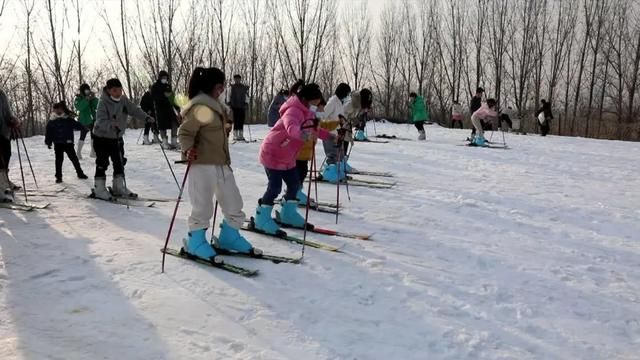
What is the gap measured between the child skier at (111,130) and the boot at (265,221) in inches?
106

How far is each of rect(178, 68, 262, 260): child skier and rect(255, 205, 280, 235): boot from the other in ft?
2.98

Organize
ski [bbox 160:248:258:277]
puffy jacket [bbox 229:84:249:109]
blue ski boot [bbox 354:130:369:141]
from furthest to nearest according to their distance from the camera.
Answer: blue ski boot [bbox 354:130:369:141] → puffy jacket [bbox 229:84:249:109] → ski [bbox 160:248:258:277]

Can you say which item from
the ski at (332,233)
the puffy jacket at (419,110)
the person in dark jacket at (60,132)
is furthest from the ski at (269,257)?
the puffy jacket at (419,110)

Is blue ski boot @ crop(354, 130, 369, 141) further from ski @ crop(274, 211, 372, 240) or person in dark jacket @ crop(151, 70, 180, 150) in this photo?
ski @ crop(274, 211, 372, 240)

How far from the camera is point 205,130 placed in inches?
183

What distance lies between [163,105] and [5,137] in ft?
19.5

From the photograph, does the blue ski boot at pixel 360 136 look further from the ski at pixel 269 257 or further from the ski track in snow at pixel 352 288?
the ski at pixel 269 257

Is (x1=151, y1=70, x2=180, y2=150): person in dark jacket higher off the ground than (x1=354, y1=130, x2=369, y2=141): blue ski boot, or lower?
higher

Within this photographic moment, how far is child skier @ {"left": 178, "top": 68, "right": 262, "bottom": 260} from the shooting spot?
14.9ft

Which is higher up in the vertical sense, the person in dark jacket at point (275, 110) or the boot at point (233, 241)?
the person in dark jacket at point (275, 110)

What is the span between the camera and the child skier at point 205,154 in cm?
455

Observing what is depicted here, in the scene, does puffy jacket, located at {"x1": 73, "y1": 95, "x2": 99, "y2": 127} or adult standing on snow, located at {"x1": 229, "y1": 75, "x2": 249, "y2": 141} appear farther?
adult standing on snow, located at {"x1": 229, "y1": 75, "x2": 249, "y2": 141}

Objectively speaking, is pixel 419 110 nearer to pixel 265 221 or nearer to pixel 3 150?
pixel 265 221

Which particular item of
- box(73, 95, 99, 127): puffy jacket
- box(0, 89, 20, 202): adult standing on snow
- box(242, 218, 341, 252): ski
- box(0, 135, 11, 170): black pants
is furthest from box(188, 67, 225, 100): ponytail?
box(73, 95, 99, 127): puffy jacket
